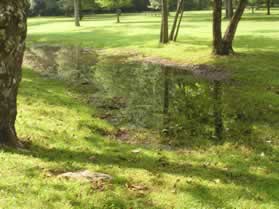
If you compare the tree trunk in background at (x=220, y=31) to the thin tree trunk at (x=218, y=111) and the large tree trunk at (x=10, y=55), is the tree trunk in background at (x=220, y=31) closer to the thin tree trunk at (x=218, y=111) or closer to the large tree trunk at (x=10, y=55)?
the thin tree trunk at (x=218, y=111)

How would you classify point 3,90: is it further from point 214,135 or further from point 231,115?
point 231,115

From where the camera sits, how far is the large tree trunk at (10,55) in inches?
369

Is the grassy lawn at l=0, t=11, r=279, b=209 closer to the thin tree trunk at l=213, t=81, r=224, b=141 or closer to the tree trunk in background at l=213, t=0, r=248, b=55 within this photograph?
the thin tree trunk at l=213, t=81, r=224, b=141

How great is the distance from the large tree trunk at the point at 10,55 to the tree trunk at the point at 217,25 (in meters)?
19.4

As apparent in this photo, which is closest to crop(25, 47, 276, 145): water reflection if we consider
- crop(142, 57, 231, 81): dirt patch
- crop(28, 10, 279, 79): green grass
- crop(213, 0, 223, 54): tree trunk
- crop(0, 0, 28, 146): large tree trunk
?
crop(142, 57, 231, 81): dirt patch

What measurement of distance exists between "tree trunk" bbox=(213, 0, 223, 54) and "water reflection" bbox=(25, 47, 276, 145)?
3.71 metres

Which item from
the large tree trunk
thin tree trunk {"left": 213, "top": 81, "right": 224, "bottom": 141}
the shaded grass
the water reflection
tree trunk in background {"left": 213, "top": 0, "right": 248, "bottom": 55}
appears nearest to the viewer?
the shaded grass

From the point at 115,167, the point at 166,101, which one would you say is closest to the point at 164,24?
the point at 166,101

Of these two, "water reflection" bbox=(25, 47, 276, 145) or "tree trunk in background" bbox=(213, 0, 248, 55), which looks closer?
"water reflection" bbox=(25, 47, 276, 145)

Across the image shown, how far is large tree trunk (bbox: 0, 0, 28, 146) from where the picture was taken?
9.38 metres

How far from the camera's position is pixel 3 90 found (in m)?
9.75

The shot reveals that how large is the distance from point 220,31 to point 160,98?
34.6 feet

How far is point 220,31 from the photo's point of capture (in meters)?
28.1

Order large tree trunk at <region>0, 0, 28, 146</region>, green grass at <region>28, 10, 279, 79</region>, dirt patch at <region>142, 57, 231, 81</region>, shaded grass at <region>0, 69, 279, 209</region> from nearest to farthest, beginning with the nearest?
shaded grass at <region>0, 69, 279, 209</region>, large tree trunk at <region>0, 0, 28, 146</region>, dirt patch at <region>142, 57, 231, 81</region>, green grass at <region>28, 10, 279, 79</region>
